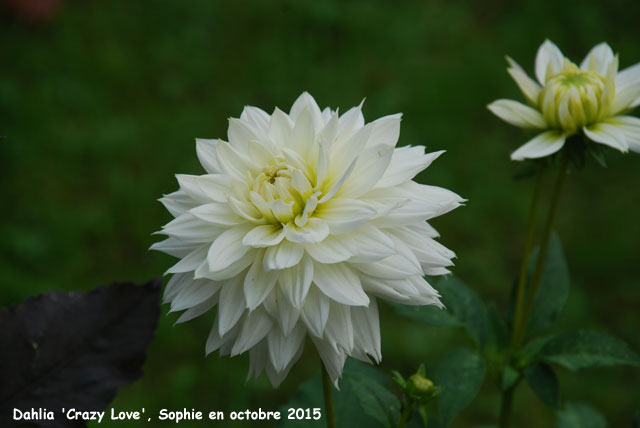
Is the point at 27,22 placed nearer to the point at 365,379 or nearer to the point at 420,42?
the point at 420,42

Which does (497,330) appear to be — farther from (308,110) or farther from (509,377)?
(308,110)

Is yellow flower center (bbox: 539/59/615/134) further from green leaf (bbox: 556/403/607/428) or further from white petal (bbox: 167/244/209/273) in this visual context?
white petal (bbox: 167/244/209/273)

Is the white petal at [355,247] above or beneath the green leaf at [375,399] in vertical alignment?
above

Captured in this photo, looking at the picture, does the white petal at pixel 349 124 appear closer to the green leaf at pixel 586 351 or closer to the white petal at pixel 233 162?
the white petal at pixel 233 162

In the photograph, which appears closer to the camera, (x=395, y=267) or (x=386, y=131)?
(x=395, y=267)

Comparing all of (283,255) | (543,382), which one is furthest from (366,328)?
(543,382)

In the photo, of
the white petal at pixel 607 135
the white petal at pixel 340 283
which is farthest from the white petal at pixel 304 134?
the white petal at pixel 607 135

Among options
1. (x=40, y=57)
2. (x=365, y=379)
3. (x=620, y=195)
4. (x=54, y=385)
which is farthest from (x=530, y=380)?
(x=40, y=57)

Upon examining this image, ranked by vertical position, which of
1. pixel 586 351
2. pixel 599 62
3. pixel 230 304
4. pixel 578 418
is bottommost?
pixel 578 418
